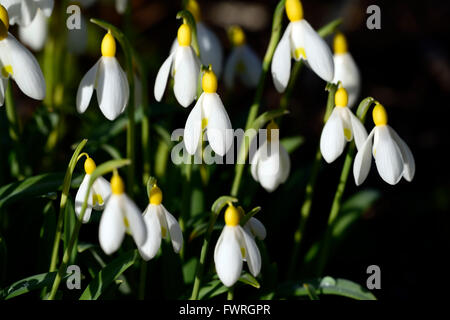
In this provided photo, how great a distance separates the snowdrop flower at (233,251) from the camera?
115 cm

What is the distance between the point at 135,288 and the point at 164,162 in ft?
1.44

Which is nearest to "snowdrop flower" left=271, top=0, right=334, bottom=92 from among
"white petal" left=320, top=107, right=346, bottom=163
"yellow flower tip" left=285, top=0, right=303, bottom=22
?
"yellow flower tip" left=285, top=0, right=303, bottom=22

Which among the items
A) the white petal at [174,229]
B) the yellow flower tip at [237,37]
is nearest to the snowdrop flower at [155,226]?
the white petal at [174,229]

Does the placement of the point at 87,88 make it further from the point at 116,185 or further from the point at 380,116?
the point at 380,116

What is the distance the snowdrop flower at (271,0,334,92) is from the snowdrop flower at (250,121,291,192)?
114 mm

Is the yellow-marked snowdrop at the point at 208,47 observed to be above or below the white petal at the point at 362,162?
above

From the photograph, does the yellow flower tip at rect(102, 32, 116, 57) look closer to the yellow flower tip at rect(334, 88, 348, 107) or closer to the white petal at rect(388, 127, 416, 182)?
the yellow flower tip at rect(334, 88, 348, 107)

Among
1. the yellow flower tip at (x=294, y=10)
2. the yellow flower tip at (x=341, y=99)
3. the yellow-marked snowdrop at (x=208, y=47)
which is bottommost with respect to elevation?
the yellow flower tip at (x=341, y=99)

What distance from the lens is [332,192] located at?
227 cm

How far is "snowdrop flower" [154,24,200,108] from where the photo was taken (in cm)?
131

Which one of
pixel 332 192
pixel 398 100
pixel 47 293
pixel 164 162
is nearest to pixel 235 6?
pixel 398 100

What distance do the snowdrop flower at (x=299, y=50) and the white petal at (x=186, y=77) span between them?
0.59 feet

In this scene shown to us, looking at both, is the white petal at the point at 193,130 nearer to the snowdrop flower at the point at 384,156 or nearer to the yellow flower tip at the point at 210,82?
the yellow flower tip at the point at 210,82
